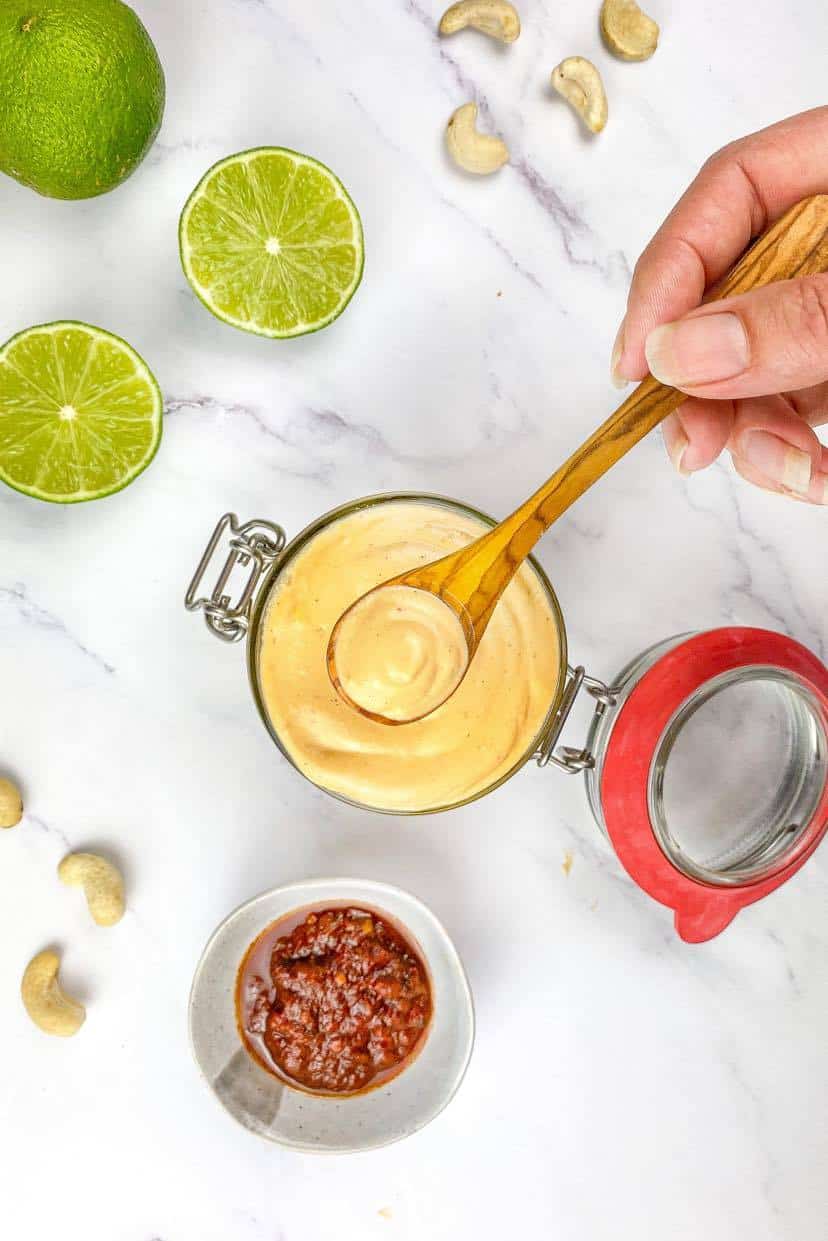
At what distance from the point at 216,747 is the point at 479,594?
360mm

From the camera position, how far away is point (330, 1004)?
0.92m

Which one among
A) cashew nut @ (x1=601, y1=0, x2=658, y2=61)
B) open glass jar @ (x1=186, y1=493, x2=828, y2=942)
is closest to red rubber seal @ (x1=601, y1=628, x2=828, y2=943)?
open glass jar @ (x1=186, y1=493, x2=828, y2=942)

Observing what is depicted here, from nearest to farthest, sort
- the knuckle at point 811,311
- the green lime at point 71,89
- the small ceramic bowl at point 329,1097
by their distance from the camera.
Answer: the knuckle at point 811,311 → the green lime at point 71,89 → the small ceramic bowl at point 329,1097

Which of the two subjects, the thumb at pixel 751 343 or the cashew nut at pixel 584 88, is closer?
the thumb at pixel 751 343

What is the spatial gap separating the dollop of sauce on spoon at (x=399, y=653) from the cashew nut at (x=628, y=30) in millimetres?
583

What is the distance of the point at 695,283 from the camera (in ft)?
2.58

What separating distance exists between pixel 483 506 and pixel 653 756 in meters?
0.28

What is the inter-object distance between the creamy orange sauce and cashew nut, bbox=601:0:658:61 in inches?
19.9

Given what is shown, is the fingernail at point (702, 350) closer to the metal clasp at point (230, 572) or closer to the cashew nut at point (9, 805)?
the metal clasp at point (230, 572)

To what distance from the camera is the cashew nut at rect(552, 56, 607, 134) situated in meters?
0.93

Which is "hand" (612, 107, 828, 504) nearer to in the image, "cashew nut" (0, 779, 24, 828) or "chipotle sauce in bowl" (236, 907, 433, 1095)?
"chipotle sauce in bowl" (236, 907, 433, 1095)

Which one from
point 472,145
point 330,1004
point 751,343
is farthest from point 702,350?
point 330,1004

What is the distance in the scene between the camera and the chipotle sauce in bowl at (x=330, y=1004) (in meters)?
0.92

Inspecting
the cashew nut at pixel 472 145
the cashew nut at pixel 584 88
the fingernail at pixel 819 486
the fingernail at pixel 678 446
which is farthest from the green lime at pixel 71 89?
the fingernail at pixel 819 486
